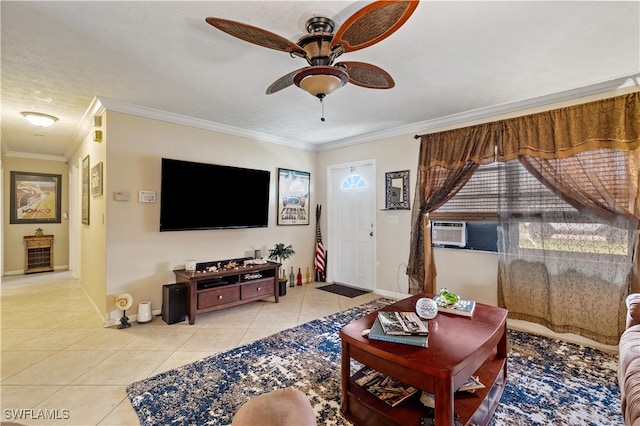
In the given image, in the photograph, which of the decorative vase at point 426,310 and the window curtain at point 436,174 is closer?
the decorative vase at point 426,310

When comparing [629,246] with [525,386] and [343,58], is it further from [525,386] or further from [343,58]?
[343,58]

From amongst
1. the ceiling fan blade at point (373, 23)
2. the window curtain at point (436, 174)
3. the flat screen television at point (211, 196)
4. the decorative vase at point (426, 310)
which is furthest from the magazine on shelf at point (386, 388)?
the flat screen television at point (211, 196)

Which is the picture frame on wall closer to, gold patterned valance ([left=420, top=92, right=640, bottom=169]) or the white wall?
the white wall

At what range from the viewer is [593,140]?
8.70 feet

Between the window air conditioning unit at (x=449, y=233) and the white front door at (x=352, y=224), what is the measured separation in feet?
3.30

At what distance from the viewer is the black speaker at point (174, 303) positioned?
321 cm

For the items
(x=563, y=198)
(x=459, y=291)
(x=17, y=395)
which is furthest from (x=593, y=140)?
(x=17, y=395)

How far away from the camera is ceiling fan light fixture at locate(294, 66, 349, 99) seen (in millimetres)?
1687

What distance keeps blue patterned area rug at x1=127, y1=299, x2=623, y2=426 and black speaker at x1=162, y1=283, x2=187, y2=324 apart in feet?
3.42

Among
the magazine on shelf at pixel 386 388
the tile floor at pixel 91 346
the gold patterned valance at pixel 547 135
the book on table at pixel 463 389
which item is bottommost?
the tile floor at pixel 91 346

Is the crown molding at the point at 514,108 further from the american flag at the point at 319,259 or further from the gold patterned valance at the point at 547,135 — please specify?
the american flag at the point at 319,259

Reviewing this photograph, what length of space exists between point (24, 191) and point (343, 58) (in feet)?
23.2

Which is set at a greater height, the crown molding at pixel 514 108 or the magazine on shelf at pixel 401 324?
the crown molding at pixel 514 108

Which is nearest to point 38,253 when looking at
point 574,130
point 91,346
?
point 91,346
